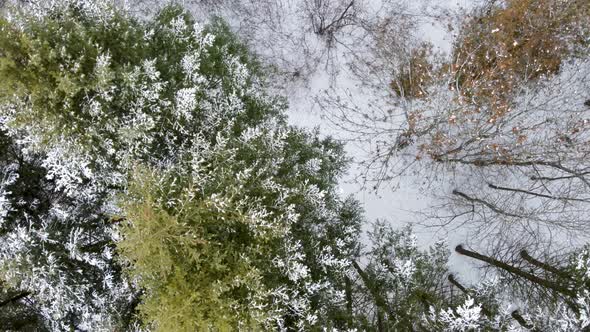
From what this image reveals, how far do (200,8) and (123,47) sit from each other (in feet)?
11.6

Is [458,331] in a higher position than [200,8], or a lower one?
lower

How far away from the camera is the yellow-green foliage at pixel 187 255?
Result: 477 cm

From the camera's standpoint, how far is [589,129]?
8.49 metres

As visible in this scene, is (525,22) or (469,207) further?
(469,207)

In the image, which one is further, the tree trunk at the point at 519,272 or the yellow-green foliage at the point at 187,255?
the tree trunk at the point at 519,272

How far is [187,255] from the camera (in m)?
5.12

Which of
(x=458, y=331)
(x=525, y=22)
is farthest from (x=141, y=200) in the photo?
(x=525, y=22)

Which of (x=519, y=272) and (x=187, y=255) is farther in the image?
(x=519, y=272)

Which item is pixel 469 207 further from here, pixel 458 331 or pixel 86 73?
pixel 86 73

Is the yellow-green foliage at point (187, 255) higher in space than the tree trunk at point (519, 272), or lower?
lower

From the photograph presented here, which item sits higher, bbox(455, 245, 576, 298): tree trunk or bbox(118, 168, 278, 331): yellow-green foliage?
bbox(455, 245, 576, 298): tree trunk

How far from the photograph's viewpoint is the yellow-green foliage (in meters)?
4.77

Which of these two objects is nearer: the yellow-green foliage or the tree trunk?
the yellow-green foliage

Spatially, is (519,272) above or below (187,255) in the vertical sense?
above
